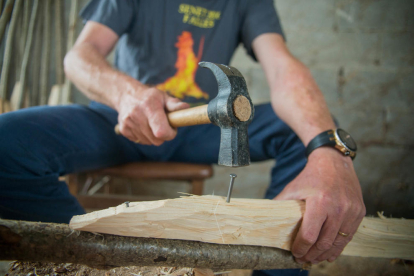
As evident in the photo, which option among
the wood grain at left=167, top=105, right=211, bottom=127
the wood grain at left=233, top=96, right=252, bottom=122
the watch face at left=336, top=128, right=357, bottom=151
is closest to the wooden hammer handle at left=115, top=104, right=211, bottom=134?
the wood grain at left=167, top=105, right=211, bottom=127

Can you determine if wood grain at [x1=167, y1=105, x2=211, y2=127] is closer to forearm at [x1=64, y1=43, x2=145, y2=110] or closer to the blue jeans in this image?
forearm at [x1=64, y1=43, x2=145, y2=110]

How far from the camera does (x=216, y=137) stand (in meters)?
1.34

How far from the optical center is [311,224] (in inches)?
26.8

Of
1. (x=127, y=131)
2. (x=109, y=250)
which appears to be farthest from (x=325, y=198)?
(x=127, y=131)


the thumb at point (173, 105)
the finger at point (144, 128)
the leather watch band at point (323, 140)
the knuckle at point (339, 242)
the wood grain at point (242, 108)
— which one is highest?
the wood grain at point (242, 108)

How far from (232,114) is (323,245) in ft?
1.44

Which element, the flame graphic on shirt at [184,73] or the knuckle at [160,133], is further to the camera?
the flame graphic on shirt at [184,73]

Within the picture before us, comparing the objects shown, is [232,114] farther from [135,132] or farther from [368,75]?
[368,75]

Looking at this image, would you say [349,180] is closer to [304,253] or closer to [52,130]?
[304,253]

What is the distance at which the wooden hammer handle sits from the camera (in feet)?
2.45

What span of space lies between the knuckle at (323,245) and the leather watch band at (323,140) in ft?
0.98

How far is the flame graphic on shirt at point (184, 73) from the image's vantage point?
135cm

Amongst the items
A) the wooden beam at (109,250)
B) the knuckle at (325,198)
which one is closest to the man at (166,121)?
the knuckle at (325,198)

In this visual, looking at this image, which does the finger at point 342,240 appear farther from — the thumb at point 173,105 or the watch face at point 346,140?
the thumb at point 173,105
